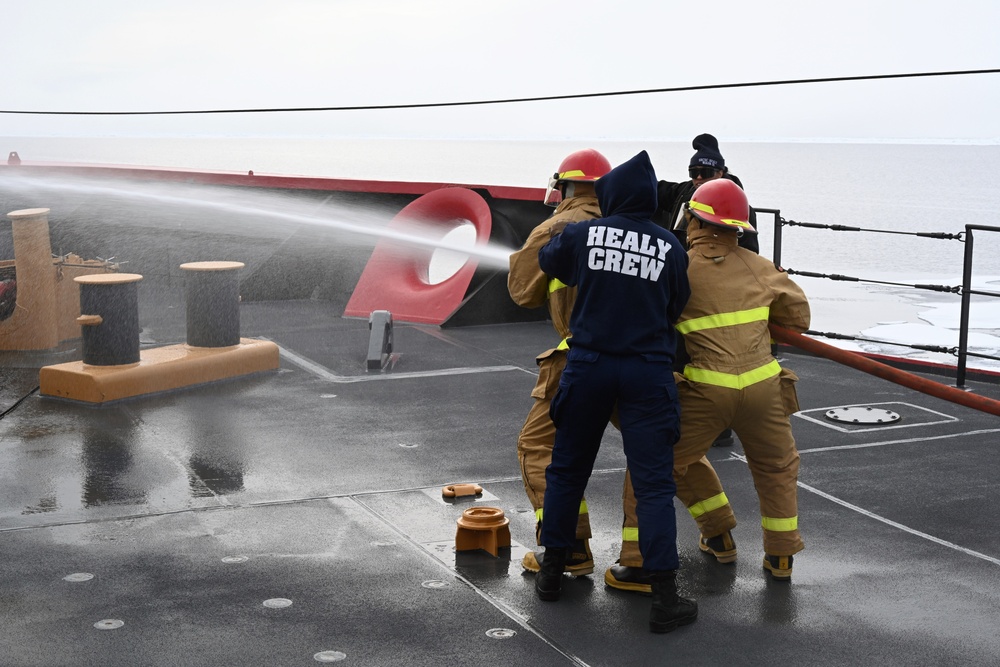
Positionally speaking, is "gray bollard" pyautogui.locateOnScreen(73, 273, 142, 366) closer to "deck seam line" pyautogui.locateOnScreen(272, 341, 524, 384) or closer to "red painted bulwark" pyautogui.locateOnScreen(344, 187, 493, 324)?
"deck seam line" pyautogui.locateOnScreen(272, 341, 524, 384)

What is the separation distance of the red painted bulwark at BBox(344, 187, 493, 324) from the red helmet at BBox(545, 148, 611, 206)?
5626mm

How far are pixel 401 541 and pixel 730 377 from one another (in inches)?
60.6

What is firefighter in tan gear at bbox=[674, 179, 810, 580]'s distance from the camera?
4.07 meters

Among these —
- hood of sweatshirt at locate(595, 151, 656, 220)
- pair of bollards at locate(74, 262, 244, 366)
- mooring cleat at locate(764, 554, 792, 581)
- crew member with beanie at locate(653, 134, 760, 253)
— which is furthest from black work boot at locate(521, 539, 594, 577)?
pair of bollards at locate(74, 262, 244, 366)

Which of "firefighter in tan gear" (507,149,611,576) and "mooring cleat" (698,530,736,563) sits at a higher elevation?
"firefighter in tan gear" (507,149,611,576)

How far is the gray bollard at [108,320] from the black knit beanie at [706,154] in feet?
12.4

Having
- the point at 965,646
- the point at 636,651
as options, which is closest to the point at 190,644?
the point at 636,651

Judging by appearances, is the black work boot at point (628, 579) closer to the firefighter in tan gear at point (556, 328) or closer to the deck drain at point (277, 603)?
the firefighter in tan gear at point (556, 328)

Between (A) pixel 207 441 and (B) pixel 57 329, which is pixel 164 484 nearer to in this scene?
(A) pixel 207 441

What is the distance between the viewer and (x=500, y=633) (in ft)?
12.2

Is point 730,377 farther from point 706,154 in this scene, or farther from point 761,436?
point 706,154

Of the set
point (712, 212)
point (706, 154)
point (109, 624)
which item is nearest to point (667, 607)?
point (712, 212)

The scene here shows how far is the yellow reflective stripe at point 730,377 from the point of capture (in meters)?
4.05

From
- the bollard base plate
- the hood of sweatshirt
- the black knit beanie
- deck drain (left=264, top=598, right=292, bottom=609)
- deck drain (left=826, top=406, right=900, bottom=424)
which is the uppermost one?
the black knit beanie
